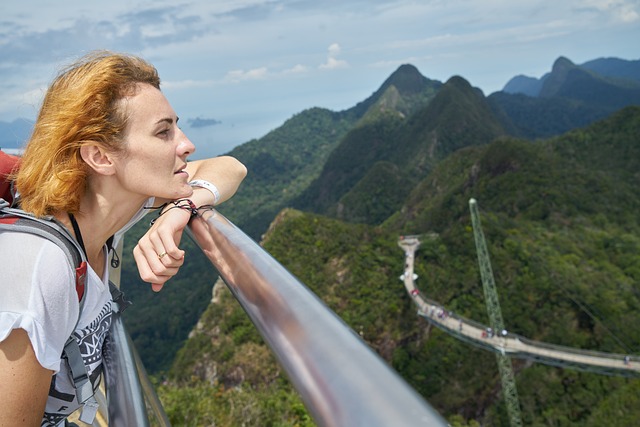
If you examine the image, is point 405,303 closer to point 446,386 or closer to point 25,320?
point 446,386

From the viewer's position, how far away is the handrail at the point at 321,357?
0.45 meters

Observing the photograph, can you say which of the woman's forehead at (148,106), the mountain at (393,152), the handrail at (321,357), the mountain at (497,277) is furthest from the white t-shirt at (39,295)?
the mountain at (393,152)

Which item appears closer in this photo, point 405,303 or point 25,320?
point 25,320

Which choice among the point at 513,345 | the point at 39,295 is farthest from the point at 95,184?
the point at 513,345

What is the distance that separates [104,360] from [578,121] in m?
165

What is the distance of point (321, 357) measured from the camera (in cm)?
53

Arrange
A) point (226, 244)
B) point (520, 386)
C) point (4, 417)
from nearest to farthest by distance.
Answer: point (4, 417) → point (226, 244) → point (520, 386)

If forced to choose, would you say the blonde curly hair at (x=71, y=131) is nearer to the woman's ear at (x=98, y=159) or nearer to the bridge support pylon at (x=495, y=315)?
the woman's ear at (x=98, y=159)

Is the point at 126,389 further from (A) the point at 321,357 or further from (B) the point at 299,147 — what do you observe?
(B) the point at 299,147

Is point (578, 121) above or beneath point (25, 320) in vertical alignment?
beneath

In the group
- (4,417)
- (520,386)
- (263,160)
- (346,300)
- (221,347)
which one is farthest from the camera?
(263,160)

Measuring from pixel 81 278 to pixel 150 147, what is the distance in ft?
1.42

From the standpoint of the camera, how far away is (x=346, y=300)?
96.4ft

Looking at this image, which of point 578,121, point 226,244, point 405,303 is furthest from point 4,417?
point 578,121
